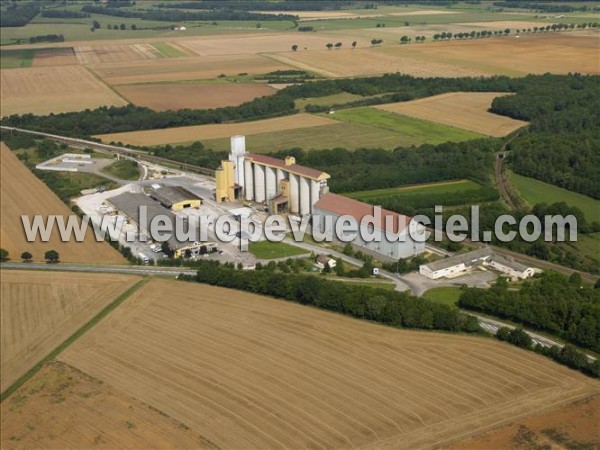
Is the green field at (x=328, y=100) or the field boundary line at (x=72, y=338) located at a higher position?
the green field at (x=328, y=100)

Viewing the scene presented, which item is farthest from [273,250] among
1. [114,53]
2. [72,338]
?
[114,53]

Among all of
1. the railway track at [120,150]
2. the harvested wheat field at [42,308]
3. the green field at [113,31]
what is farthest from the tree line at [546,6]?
the harvested wheat field at [42,308]

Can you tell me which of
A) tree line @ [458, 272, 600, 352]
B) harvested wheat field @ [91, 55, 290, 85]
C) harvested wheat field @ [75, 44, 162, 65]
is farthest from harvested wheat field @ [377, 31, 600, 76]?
tree line @ [458, 272, 600, 352]

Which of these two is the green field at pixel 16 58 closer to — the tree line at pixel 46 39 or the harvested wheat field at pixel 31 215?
the tree line at pixel 46 39

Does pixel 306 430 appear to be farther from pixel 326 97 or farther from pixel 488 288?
pixel 326 97

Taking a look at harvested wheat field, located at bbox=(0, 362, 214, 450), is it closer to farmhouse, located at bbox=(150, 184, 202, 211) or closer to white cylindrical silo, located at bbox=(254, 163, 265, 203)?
farmhouse, located at bbox=(150, 184, 202, 211)

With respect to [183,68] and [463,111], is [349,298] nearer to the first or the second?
[463,111]

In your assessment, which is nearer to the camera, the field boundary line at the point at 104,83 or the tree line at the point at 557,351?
the tree line at the point at 557,351
